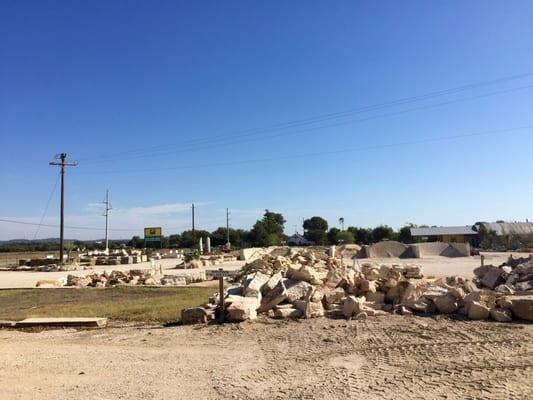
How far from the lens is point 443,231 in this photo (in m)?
91.1

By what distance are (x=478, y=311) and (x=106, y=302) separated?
12.3 metres

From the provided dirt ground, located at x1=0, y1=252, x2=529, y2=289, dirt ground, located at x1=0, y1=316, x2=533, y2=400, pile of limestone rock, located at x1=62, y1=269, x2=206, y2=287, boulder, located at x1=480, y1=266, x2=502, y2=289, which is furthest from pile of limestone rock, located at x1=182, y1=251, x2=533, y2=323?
dirt ground, located at x1=0, y1=252, x2=529, y2=289

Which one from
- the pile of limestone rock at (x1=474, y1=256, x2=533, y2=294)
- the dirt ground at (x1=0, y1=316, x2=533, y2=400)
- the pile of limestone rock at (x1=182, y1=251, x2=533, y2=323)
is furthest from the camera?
the pile of limestone rock at (x1=474, y1=256, x2=533, y2=294)

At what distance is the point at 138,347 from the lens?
29.4 ft

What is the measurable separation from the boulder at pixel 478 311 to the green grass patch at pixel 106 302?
6.98m

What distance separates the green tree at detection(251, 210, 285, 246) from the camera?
86.4 meters

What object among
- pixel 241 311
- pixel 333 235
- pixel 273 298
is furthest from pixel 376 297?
pixel 333 235

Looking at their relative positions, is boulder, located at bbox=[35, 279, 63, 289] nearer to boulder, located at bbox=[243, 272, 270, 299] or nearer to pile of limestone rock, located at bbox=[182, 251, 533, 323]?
pile of limestone rock, located at bbox=[182, 251, 533, 323]

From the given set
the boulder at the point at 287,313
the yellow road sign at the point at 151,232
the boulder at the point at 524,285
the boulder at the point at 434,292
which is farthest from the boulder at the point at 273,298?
the yellow road sign at the point at 151,232

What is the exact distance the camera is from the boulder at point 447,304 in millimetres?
10737

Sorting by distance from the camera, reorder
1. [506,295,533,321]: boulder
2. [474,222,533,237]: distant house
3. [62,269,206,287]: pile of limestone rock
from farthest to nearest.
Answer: [474,222,533,237]: distant house < [62,269,206,287]: pile of limestone rock < [506,295,533,321]: boulder

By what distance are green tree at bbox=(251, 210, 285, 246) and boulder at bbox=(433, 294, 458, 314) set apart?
72796 millimetres

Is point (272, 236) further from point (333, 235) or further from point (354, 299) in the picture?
point (354, 299)

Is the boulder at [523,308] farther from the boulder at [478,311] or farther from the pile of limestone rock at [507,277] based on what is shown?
the pile of limestone rock at [507,277]
